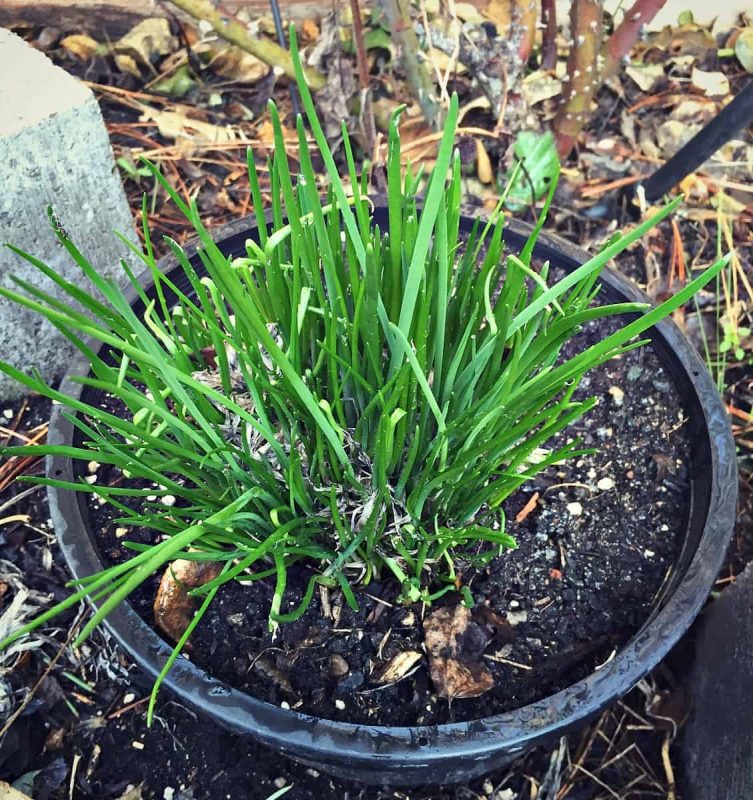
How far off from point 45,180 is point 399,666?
2.26ft

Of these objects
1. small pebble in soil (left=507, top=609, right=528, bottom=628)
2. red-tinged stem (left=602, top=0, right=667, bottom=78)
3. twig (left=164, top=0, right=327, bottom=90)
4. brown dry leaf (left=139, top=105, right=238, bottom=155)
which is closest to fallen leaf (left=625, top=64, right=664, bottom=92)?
red-tinged stem (left=602, top=0, right=667, bottom=78)

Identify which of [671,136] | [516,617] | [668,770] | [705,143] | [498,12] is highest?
[498,12]

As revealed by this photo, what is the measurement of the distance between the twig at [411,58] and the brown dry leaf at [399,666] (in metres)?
0.87

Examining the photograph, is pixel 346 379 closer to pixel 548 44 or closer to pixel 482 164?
pixel 482 164

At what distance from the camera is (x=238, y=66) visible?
1.49 metres

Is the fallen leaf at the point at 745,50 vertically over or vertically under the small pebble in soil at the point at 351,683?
over

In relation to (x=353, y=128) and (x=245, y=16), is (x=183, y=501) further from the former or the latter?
(x=245, y=16)

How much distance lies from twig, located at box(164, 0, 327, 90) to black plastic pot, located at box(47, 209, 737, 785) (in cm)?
69

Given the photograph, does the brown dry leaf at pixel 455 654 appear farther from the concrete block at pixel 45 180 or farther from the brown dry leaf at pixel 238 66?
the brown dry leaf at pixel 238 66

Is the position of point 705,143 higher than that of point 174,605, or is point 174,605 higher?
point 705,143

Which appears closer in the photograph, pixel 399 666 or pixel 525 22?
pixel 399 666

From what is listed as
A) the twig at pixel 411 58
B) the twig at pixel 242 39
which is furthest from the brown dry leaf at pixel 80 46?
the twig at pixel 411 58

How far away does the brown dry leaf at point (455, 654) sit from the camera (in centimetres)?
72

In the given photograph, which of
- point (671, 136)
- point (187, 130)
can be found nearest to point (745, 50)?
point (671, 136)
